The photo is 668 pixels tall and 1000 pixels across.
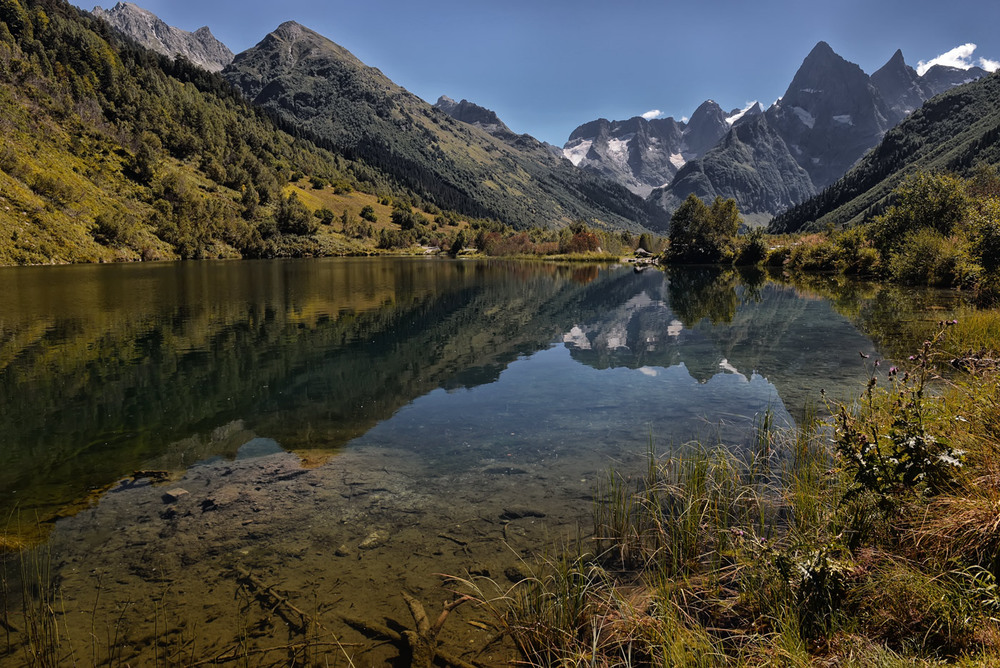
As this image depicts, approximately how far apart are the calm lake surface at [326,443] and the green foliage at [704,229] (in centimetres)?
8131

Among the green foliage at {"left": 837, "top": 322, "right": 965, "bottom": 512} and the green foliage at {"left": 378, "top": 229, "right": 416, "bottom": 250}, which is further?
the green foliage at {"left": 378, "top": 229, "right": 416, "bottom": 250}

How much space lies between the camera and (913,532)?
4.95 m

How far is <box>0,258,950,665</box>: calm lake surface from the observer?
6336 millimetres

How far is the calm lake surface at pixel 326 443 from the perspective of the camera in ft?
20.8

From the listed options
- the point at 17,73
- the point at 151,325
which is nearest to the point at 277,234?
the point at 17,73

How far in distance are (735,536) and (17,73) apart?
559 feet

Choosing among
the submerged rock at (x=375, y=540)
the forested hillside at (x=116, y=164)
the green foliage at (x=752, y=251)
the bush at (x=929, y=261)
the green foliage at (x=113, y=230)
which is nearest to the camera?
the submerged rock at (x=375, y=540)

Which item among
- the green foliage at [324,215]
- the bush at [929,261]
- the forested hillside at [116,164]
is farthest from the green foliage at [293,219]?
the bush at [929,261]

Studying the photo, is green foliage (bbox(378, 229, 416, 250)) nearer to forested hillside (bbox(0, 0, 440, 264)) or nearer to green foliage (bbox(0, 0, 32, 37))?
forested hillside (bbox(0, 0, 440, 264))

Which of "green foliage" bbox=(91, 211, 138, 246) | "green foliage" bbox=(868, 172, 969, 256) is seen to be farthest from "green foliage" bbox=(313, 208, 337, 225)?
"green foliage" bbox=(868, 172, 969, 256)

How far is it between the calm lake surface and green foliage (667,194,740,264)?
81314mm

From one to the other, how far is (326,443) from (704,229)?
10995 centimetres

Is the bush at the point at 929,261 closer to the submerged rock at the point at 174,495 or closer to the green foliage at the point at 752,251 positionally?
the submerged rock at the point at 174,495

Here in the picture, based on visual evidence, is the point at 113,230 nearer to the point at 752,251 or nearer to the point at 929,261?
the point at 929,261
